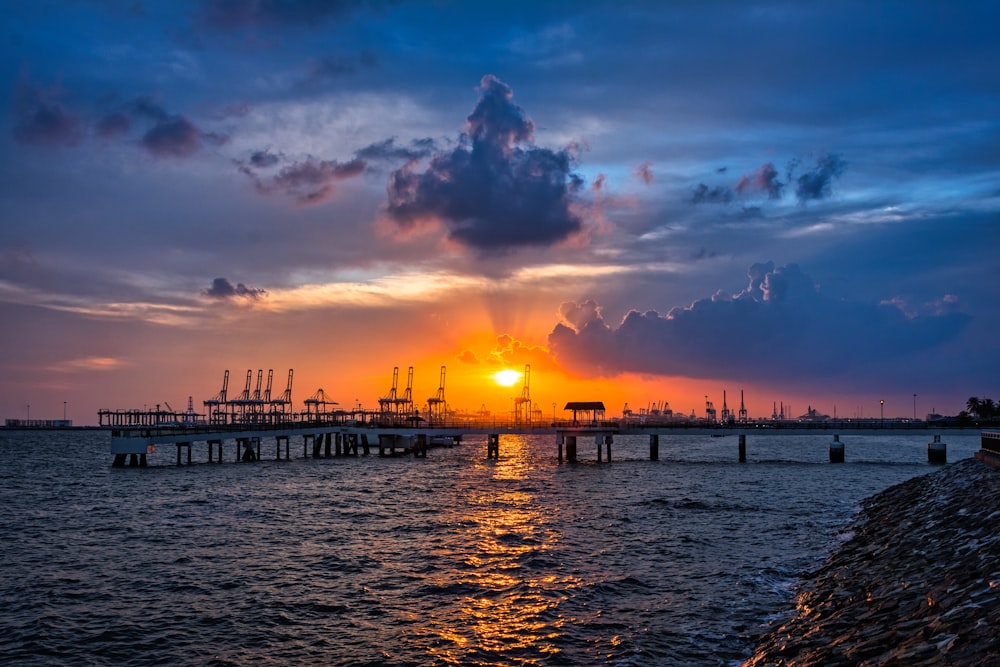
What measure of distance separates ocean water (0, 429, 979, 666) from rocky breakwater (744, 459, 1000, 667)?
67.5 inches

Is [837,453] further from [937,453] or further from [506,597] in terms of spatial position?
[506,597]

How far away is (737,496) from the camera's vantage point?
6219 cm

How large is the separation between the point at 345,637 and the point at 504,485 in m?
52.0

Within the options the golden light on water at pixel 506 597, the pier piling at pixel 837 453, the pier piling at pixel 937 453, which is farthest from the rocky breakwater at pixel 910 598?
the pier piling at pixel 937 453

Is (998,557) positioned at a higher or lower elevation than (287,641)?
higher

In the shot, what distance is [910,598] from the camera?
19516 mm

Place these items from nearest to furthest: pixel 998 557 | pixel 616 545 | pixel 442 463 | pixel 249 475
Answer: pixel 998 557
pixel 616 545
pixel 249 475
pixel 442 463

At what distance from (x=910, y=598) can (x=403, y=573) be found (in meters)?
19.7

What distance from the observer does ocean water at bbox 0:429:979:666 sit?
22.1 metres

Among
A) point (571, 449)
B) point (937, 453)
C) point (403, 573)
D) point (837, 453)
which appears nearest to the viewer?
point (403, 573)

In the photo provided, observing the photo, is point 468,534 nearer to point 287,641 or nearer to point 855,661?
point 287,641

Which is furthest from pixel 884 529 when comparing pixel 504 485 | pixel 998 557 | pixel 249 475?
pixel 249 475

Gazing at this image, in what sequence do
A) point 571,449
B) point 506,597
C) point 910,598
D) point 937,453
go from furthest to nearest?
1. point 571,449
2. point 937,453
3. point 506,597
4. point 910,598

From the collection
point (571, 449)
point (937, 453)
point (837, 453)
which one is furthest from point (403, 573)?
point (937, 453)
